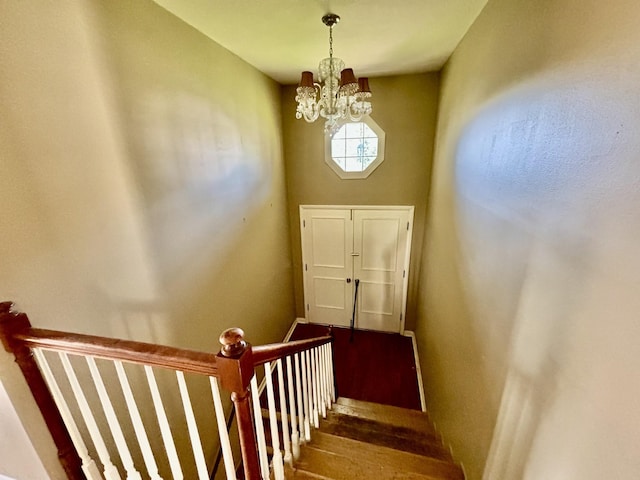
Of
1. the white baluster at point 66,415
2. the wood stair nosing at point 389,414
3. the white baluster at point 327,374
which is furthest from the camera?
the wood stair nosing at point 389,414

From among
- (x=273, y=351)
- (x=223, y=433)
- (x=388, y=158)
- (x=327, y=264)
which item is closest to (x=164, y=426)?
(x=223, y=433)

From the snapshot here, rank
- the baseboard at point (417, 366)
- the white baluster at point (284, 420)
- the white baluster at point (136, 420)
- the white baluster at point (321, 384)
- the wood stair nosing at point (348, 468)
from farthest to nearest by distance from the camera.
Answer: the baseboard at point (417, 366), the white baluster at point (321, 384), the wood stair nosing at point (348, 468), the white baluster at point (284, 420), the white baluster at point (136, 420)

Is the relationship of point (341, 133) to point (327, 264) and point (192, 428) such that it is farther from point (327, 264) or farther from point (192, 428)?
point (192, 428)

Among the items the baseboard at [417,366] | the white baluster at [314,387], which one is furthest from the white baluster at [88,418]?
the baseboard at [417,366]

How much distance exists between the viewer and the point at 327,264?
14.6 feet

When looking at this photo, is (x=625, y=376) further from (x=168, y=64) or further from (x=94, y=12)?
(x=168, y=64)

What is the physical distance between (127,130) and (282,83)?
2.68 metres

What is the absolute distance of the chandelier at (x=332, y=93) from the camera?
1824mm

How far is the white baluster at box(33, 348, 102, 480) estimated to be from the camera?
1.06 metres

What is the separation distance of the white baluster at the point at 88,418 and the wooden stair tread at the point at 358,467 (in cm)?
89

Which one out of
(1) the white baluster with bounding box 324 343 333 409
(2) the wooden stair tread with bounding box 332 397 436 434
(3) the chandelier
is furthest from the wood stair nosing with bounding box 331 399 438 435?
(3) the chandelier

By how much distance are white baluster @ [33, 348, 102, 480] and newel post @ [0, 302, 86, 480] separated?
31 millimetres

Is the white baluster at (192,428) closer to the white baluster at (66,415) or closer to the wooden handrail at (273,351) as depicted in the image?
the wooden handrail at (273,351)

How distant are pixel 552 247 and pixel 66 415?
2020mm
